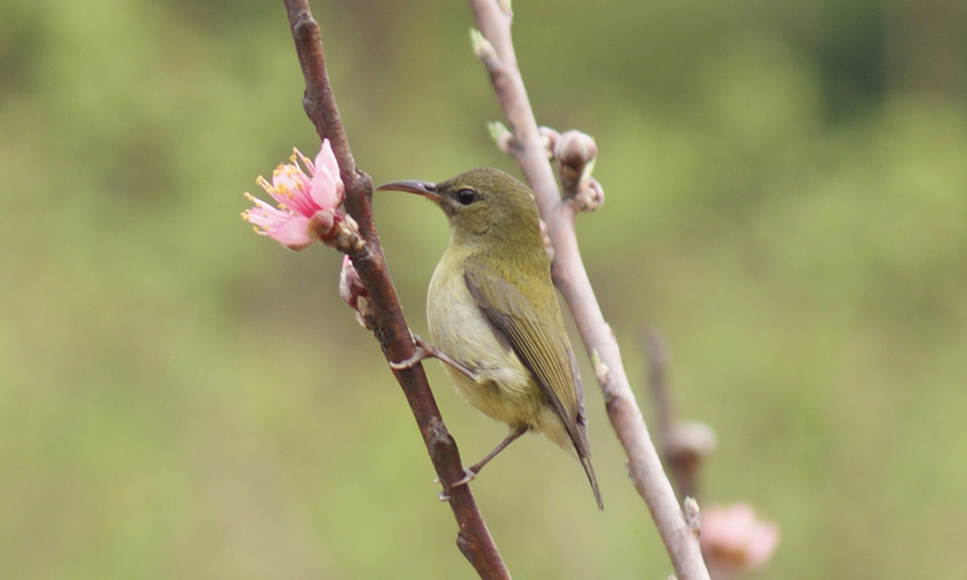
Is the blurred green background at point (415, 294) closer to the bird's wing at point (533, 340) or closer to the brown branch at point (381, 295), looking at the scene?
the bird's wing at point (533, 340)

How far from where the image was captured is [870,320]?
23.1 ft

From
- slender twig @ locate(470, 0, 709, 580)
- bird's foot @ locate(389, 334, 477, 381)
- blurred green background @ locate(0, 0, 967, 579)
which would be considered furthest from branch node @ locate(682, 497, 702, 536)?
blurred green background @ locate(0, 0, 967, 579)

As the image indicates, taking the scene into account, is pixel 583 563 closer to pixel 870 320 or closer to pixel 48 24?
pixel 870 320

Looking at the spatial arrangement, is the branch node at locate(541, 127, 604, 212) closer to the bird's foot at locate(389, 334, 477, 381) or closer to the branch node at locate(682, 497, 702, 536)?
the bird's foot at locate(389, 334, 477, 381)

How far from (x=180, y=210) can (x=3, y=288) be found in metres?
1.30

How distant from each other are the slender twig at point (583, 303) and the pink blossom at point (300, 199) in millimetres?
465

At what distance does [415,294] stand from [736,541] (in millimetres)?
6011

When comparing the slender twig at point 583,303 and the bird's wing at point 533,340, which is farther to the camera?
the bird's wing at point 533,340

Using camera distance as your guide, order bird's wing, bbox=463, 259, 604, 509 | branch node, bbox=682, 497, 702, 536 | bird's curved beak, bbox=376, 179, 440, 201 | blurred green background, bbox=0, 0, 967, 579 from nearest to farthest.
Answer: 1. branch node, bbox=682, 497, 702, 536
2. bird's curved beak, bbox=376, 179, 440, 201
3. bird's wing, bbox=463, 259, 604, 509
4. blurred green background, bbox=0, 0, 967, 579

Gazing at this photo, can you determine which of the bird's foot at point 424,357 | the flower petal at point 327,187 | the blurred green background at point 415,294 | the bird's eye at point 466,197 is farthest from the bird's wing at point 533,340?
the blurred green background at point 415,294

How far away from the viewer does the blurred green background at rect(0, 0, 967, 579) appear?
525cm

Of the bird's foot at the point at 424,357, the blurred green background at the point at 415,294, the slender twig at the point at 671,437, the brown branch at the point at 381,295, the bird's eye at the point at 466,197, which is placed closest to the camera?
the brown branch at the point at 381,295

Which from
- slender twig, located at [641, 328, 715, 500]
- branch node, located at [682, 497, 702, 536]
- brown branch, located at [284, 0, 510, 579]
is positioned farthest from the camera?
slender twig, located at [641, 328, 715, 500]

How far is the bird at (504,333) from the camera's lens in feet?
6.61
